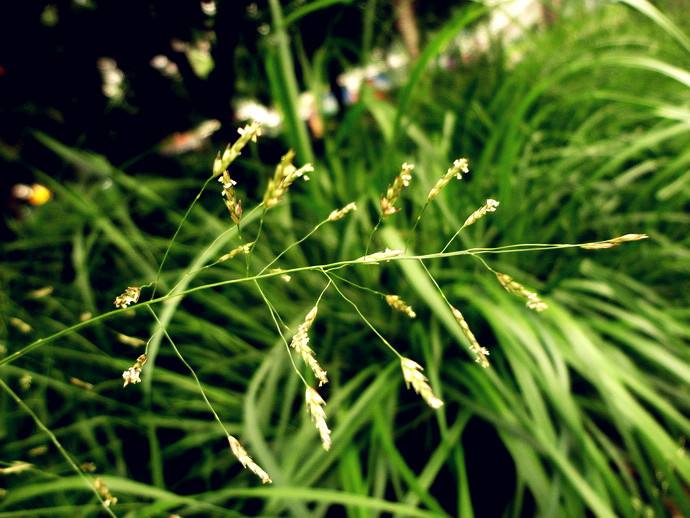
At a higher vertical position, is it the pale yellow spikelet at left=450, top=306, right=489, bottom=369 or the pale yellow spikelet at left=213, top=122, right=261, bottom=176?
the pale yellow spikelet at left=213, top=122, right=261, bottom=176

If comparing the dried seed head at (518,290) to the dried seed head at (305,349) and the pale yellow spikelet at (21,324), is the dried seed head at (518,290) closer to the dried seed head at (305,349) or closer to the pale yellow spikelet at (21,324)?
the dried seed head at (305,349)

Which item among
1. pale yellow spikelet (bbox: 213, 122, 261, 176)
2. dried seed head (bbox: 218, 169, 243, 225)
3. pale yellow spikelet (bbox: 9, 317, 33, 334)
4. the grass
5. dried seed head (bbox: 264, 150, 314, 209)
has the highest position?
pale yellow spikelet (bbox: 9, 317, 33, 334)

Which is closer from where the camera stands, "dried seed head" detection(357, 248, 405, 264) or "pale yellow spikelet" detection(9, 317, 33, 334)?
"dried seed head" detection(357, 248, 405, 264)

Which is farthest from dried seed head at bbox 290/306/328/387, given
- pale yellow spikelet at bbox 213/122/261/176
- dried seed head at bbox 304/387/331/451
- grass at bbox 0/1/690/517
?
grass at bbox 0/1/690/517

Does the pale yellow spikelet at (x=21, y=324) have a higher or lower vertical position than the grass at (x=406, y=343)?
higher

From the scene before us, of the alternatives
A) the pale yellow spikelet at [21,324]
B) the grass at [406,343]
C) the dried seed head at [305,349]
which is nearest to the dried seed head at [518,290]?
the dried seed head at [305,349]

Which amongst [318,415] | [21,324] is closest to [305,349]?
[318,415]

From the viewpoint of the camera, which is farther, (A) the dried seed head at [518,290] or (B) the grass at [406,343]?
(B) the grass at [406,343]

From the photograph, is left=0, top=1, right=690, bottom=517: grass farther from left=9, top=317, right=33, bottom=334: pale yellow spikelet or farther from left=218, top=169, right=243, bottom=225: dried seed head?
left=218, top=169, right=243, bottom=225: dried seed head

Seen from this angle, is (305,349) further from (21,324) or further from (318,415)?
(21,324)

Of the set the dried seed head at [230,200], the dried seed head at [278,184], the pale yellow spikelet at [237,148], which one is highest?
the pale yellow spikelet at [237,148]
